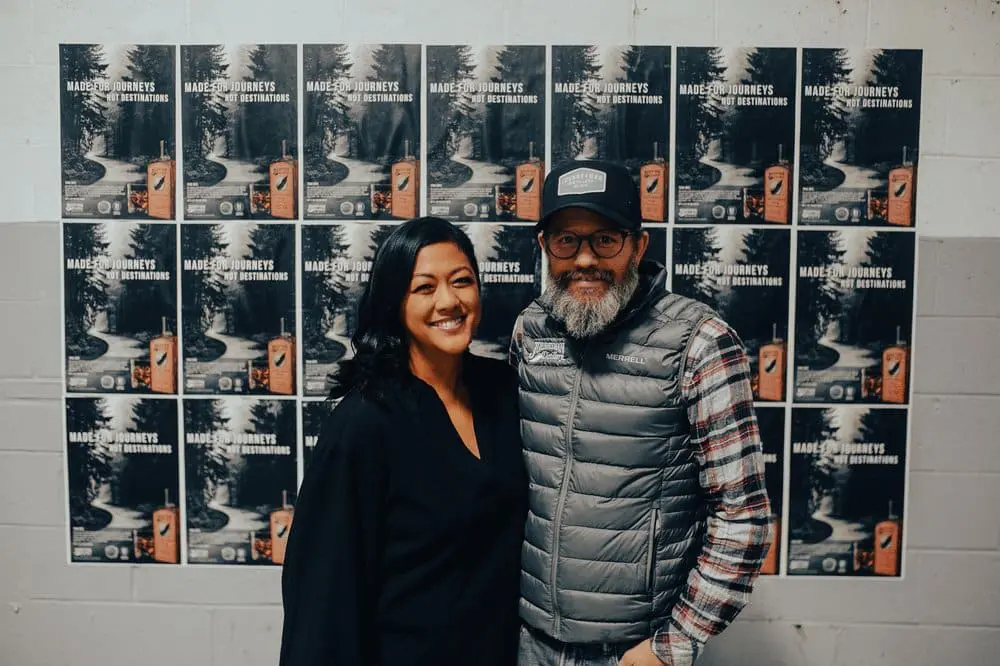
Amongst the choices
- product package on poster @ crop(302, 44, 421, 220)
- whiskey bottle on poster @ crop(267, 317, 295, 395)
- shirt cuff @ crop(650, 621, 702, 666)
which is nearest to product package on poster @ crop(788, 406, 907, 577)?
shirt cuff @ crop(650, 621, 702, 666)

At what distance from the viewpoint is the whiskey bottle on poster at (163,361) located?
5.66 feet

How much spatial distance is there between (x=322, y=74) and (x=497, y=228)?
2.05 ft

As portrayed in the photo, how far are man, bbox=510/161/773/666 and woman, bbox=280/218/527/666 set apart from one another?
104 mm

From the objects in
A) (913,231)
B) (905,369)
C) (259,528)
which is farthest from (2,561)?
(913,231)

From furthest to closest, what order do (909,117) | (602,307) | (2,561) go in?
(2,561), (909,117), (602,307)

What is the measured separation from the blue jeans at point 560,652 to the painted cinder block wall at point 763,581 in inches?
29.8

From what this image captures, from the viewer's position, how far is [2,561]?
1782 millimetres

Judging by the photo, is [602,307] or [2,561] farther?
[2,561]

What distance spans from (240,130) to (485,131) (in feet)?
2.18

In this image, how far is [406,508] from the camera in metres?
1.10

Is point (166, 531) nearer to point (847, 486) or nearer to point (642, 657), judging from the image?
point (642, 657)

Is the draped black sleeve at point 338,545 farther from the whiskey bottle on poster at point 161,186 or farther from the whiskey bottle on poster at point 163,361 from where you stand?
the whiskey bottle on poster at point 161,186

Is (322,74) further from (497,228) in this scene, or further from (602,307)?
(602,307)

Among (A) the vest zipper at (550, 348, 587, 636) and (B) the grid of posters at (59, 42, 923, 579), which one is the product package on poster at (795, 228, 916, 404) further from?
(A) the vest zipper at (550, 348, 587, 636)
